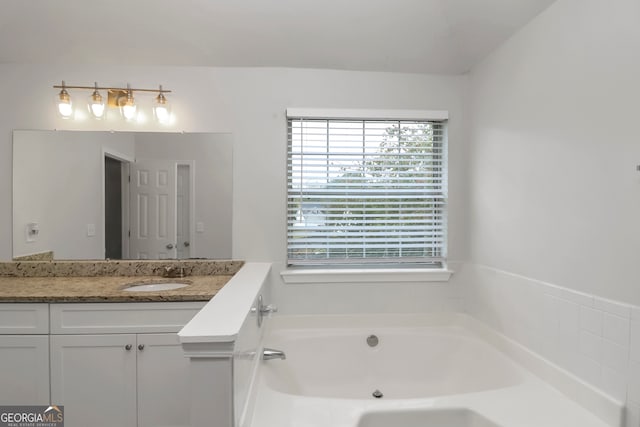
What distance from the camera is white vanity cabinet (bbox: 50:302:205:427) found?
1.72 metres

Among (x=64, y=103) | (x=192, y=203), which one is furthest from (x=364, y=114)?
(x=64, y=103)

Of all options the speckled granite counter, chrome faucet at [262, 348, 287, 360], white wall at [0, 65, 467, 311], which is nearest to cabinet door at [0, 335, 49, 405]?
the speckled granite counter

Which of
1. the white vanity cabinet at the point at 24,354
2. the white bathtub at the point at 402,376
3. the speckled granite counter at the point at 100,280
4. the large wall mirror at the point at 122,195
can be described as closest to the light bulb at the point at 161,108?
the large wall mirror at the point at 122,195

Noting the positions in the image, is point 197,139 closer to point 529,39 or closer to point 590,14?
point 529,39

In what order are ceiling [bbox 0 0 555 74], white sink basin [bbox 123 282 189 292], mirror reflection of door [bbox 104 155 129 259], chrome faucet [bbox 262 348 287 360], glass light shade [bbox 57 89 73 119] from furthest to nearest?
A: mirror reflection of door [bbox 104 155 129 259], glass light shade [bbox 57 89 73 119], white sink basin [bbox 123 282 189 292], ceiling [bbox 0 0 555 74], chrome faucet [bbox 262 348 287 360]

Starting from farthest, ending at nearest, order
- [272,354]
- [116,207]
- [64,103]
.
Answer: [116,207], [64,103], [272,354]

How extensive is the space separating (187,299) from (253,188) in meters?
0.84

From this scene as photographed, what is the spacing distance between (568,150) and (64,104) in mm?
2801

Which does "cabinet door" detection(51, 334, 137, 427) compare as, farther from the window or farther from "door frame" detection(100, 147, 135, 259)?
the window

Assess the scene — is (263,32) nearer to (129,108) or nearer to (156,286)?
(129,108)

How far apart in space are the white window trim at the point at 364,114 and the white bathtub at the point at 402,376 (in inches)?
53.1

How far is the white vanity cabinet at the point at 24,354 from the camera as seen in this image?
171cm

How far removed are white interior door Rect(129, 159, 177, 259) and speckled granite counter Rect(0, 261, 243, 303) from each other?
13cm

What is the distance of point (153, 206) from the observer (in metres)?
2.26
